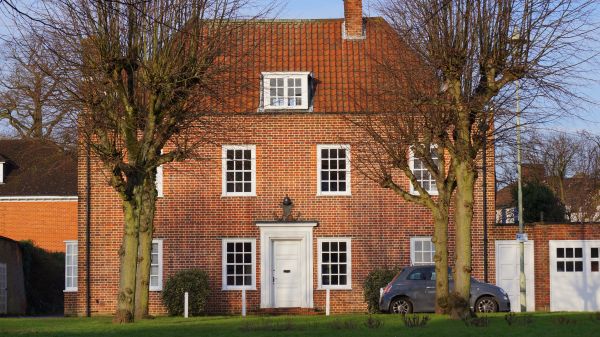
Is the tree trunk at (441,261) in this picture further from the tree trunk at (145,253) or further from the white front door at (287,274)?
the white front door at (287,274)

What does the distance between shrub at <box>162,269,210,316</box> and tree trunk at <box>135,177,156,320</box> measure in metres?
6.36

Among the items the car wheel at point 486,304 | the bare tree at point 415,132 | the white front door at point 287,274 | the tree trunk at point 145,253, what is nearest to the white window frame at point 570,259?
the car wheel at point 486,304

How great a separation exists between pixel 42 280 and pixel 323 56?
16.3m

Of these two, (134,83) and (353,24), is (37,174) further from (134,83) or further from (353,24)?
(134,83)

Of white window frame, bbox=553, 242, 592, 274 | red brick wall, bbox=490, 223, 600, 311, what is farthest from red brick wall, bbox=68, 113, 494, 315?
white window frame, bbox=553, 242, 592, 274

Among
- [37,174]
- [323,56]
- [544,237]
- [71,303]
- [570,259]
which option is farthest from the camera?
[37,174]

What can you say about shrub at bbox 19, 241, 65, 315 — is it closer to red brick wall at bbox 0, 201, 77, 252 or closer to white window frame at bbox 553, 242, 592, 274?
red brick wall at bbox 0, 201, 77, 252

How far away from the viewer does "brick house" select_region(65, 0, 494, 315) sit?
35.2m

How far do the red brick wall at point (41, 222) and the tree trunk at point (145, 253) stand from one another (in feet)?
76.8

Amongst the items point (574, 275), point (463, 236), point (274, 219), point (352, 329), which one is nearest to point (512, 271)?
point (574, 275)

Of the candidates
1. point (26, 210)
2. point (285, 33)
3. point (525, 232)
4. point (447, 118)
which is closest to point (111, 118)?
point (447, 118)

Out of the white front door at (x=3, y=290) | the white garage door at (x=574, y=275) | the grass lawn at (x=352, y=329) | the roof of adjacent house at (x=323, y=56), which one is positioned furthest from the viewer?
the white front door at (x=3, y=290)

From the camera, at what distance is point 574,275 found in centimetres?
3656

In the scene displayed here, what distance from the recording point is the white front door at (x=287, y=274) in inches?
1385
